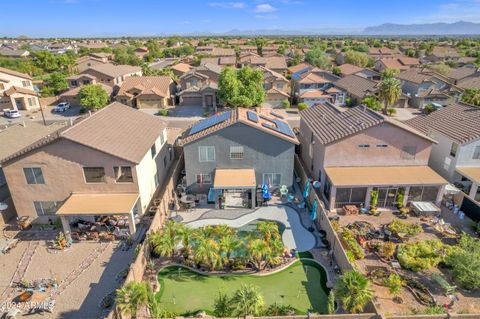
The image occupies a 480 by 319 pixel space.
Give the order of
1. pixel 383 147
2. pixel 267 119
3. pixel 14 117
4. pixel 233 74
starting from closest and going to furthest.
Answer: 1. pixel 383 147
2. pixel 267 119
3. pixel 233 74
4. pixel 14 117

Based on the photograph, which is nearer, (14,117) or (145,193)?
(145,193)

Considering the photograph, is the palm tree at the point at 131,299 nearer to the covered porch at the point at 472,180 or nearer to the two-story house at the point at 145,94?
the covered porch at the point at 472,180

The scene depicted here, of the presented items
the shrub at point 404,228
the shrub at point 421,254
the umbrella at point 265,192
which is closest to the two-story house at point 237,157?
the umbrella at point 265,192

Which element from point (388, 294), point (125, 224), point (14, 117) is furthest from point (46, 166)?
point (14, 117)

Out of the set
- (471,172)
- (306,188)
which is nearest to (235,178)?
(306,188)

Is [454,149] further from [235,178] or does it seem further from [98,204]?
[98,204]

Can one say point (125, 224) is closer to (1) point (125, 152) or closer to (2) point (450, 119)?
(1) point (125, 152)

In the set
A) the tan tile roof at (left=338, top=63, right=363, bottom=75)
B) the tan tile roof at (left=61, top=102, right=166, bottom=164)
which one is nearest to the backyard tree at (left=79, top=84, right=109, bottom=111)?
the tan tile roof at (left=61, top=102, right=166, bottom=164)
